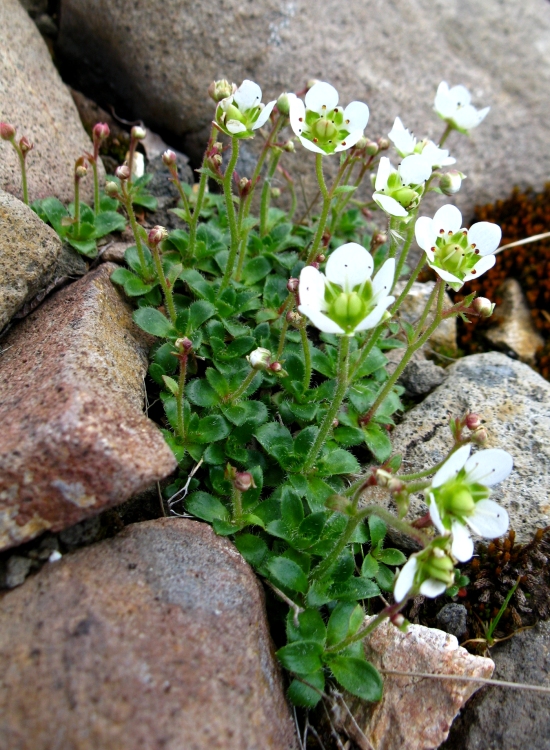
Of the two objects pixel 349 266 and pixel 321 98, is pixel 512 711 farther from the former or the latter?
pixel 321 98

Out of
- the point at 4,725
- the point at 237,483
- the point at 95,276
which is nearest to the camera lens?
the point at 4,725

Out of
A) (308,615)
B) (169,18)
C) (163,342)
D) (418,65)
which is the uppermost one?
(418,65)

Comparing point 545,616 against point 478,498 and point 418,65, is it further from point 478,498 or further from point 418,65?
point 418,65

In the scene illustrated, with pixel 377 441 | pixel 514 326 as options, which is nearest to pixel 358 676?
pixel 377 441

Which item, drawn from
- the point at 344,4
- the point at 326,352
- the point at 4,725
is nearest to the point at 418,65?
the point at 344,4

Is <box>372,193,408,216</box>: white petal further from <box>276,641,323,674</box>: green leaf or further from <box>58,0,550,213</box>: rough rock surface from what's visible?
<box>58,0,550,213</box>: rough rock surface

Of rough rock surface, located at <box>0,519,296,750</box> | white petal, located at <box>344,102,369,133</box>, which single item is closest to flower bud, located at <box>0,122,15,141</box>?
white petal, located at <box>344,102,369,133</box>
